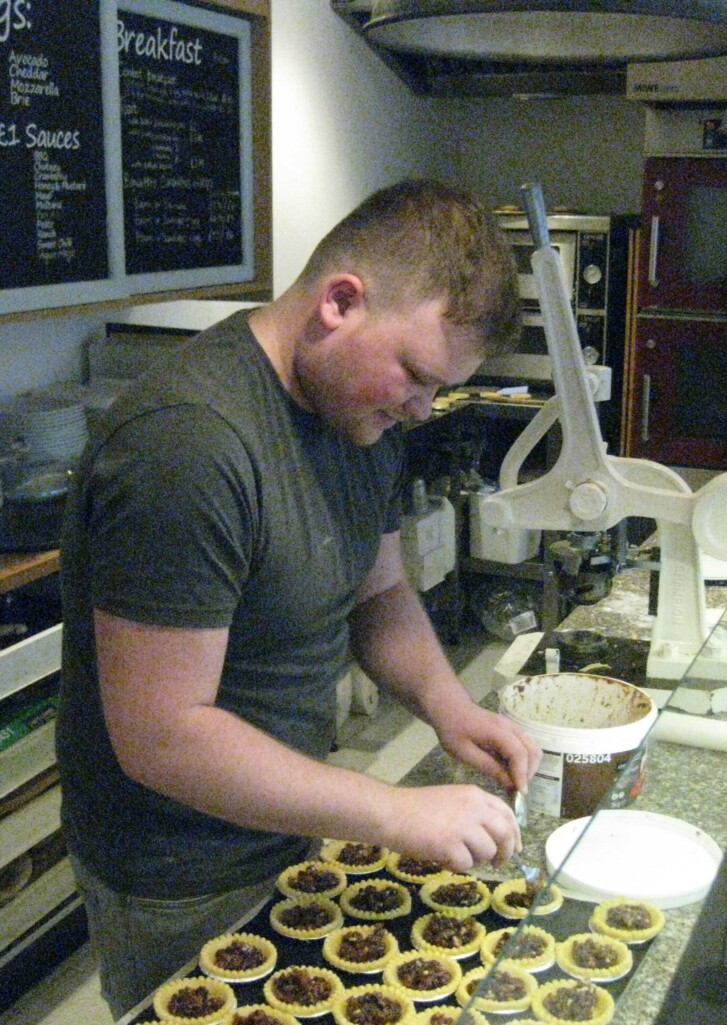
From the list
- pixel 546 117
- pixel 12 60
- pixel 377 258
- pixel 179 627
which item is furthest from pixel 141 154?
pixel 546 117

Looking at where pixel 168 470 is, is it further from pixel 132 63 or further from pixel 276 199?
pixel 276 199

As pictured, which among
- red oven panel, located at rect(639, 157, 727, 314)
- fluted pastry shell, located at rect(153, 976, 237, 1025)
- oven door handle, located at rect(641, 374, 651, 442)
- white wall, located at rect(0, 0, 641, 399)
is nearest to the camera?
fluted pastry shell, located at rect(153, 976, 237, 1025)

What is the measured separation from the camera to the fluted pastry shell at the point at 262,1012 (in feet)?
4.04

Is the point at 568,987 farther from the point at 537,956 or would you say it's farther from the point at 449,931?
the point at 449,931

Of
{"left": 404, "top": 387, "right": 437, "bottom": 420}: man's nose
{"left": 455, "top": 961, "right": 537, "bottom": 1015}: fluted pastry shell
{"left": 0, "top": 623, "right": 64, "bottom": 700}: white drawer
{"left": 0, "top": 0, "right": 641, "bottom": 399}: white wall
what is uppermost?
{"left": 0, "top": 0, "right": 641, "bottom": 399}: white wall

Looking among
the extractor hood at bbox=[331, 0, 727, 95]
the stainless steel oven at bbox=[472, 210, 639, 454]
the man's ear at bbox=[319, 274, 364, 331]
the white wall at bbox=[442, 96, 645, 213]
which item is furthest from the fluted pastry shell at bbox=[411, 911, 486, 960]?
the white wall at bbox=[442, 96, 645, 213]

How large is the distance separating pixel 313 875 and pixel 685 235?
3161 millimetres

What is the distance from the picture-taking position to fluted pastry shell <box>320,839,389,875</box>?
1.54m

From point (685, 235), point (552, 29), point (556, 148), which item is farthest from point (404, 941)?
point (556, 148)

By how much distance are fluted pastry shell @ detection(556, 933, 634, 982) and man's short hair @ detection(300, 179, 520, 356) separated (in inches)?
25.7

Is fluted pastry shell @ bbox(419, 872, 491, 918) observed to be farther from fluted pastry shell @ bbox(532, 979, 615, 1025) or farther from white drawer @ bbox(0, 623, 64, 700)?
white drawer @ bbox(0, 623, 64, 700)

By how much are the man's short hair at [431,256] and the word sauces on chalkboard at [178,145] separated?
1.81m

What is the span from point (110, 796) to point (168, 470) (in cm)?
50

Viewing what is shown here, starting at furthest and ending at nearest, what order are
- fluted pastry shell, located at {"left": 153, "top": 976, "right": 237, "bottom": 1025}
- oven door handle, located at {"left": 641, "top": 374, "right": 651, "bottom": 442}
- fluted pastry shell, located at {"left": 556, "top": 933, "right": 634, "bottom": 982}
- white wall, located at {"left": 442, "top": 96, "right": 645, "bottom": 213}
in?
white wall, located at {"left": 442, "top": 96, "right": 645, "bottom": 213}
oven door handle, located at {"left": 641, "top": 374, "right": 651, "bottom": 442}
fluted pastry shell, located at {"left": 153, "top": 976, "right": 237, "bottom": 1025}
fluted pastry shell, located at {"left": 556, "top": 933, "right": 634, "bottom": 982}
